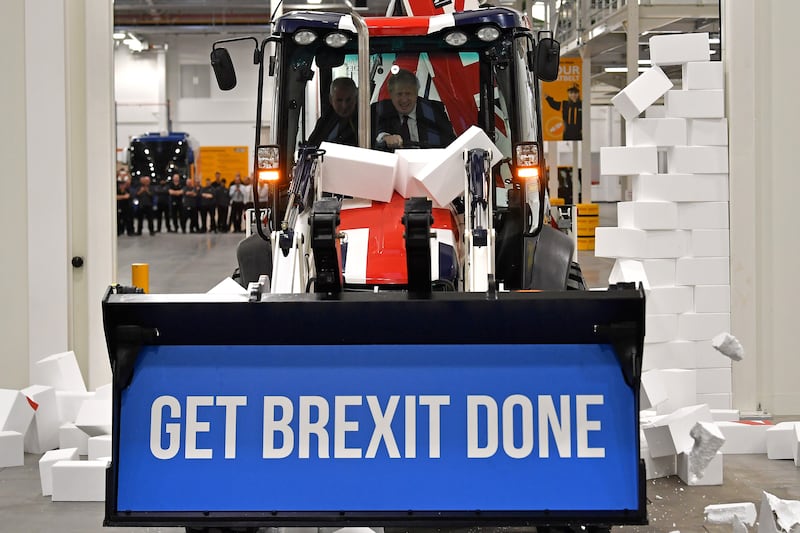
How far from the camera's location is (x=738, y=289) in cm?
614

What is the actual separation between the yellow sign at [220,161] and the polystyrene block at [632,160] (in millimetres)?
26369

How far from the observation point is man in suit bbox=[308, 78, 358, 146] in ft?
16.8

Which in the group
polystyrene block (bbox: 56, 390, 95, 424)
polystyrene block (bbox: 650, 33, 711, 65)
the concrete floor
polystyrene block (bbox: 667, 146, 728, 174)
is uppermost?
polystyrene block (bbox: 650, 33, 711, 65)

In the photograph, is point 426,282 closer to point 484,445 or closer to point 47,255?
point 484,445

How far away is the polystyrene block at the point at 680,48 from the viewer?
6.16 m

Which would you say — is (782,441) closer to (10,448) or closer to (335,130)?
(335,130)

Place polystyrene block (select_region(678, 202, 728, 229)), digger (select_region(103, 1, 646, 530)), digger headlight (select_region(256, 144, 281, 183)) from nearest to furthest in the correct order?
digger (select_region(103, 1, 646, 530)) → digger headlight (select_region(256, 144, 281, 183)) → polystyrene block (select_region(678, 202, 728, 229))

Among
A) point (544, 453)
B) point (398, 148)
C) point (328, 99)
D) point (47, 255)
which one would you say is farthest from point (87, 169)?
point (544, 453)

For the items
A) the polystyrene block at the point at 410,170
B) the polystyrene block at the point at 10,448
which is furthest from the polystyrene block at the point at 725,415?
the polystyrene block at the point at 10,448

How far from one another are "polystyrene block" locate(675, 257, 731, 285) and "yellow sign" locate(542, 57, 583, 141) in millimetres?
10389

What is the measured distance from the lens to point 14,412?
17.8ft

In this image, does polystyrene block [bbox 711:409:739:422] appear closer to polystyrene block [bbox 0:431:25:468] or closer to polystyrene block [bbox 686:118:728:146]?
polystyrene block [bbox 686:118:728:146]

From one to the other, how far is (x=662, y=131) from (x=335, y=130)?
222 cm

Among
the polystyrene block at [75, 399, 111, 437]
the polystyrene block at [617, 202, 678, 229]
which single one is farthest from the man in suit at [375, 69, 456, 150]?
the polystyrene block at [75, 399, 111, 437]
